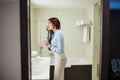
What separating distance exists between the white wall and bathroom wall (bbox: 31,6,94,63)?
257cm

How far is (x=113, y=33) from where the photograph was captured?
162 centimetres

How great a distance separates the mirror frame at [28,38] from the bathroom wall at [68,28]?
262 centimetres

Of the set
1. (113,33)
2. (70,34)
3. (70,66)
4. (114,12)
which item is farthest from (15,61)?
(70,34)

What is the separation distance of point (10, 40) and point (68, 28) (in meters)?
2.97

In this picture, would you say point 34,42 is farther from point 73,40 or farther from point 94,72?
point 94,72

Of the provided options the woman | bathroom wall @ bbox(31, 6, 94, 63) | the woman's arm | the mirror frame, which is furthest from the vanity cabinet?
the mirror frame

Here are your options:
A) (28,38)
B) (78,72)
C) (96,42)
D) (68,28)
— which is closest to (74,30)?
(68,28)

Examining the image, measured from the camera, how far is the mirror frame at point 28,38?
52.2 inches

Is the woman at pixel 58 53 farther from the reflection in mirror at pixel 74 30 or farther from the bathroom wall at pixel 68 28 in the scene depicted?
the bathroom wall at pixel 68 28

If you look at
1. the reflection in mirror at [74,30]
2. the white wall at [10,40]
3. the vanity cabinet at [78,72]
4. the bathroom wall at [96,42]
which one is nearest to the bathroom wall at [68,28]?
the reflection in mirror at [74,30]

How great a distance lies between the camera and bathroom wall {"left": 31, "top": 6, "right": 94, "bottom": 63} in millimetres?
4027

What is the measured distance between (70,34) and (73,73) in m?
1.36

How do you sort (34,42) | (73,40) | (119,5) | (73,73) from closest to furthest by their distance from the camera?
(119,5) → (73,73) → (34,42) → (73,40)

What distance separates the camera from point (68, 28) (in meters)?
4.21
